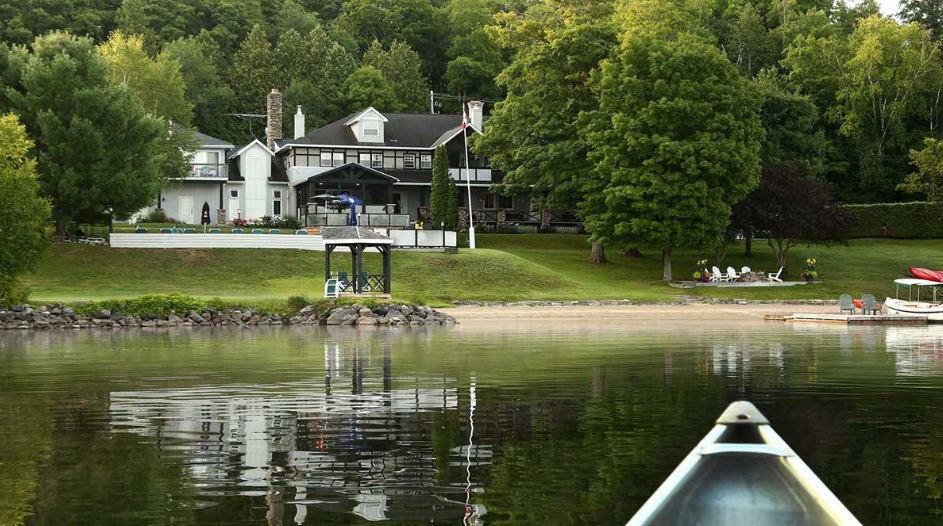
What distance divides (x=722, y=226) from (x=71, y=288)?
33716 mm

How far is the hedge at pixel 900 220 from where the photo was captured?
74188mm

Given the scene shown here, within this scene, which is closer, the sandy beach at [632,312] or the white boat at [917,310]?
the white boat at [917,310]

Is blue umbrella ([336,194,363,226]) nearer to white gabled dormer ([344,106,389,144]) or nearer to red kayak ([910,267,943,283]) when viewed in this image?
white gabled dormer ([344,106,389,144])

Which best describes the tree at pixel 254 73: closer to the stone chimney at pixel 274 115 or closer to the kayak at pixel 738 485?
the stone chimney at pixel 274 115

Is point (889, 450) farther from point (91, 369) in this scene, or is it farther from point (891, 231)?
point (891, 231)

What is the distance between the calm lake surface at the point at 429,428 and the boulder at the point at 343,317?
439 inches

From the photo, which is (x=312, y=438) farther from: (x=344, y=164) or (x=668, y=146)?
(x=344, y=164)

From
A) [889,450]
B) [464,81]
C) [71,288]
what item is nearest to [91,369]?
[889,450]

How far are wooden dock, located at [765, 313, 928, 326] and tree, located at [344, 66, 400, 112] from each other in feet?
216

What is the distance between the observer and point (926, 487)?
1073cm

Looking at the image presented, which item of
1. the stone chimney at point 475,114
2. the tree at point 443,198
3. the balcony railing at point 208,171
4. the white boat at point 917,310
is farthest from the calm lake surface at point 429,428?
the balcony railing at point 208,171

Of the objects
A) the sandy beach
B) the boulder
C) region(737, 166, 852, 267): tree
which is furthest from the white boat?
the boulder

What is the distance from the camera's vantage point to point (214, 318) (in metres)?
39.6

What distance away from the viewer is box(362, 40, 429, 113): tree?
109438mm
